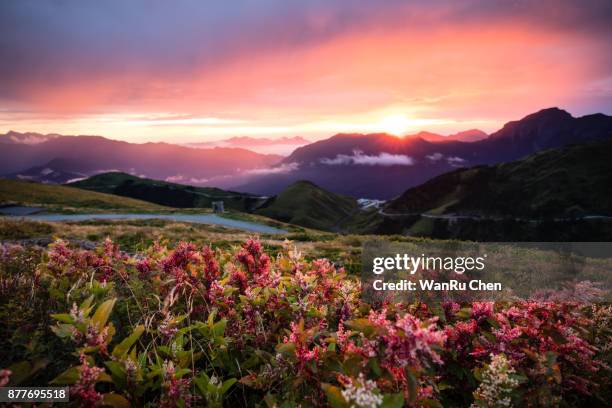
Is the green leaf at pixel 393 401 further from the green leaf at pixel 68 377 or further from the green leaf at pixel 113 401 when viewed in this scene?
the green leaf at pixel 68 377

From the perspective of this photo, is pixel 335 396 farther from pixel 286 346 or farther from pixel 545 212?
pixel 545 212

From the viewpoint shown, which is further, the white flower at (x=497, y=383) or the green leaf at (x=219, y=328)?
the green leaf at (x=219, y=328)

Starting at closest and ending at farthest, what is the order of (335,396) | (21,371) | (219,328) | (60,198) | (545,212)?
(335,396) < (21,371) < (219,328) < (60,198) < (545,212)

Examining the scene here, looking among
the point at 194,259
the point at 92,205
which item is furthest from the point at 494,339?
the point at 92,205

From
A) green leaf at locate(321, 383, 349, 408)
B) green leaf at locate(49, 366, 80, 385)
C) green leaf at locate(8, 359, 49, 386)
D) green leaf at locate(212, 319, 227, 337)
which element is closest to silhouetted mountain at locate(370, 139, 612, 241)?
green leaf at locate(212, 319, 227, 337)

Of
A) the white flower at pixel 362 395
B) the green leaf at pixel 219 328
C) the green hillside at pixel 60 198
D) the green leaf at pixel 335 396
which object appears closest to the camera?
the white flower at pixel 362 395

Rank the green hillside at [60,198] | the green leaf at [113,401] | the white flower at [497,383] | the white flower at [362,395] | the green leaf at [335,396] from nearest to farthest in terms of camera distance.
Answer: the white flower at [362,395], the green leaf at [335,396], the green leaf at [113,401], the white flower at [497,383], the green hillside at [60,198]

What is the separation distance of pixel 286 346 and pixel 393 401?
89 cm

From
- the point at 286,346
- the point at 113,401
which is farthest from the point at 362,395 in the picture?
the point at 113,401

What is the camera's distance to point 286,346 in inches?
107

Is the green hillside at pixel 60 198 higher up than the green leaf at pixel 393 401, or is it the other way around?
the green leaf at pixel 393 401

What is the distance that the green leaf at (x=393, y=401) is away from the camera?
6.80ft

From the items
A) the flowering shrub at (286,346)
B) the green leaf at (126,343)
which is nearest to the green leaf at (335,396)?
the flowering shrub at (286,346)

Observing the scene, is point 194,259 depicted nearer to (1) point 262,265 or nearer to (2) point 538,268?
(1) point 262,265
